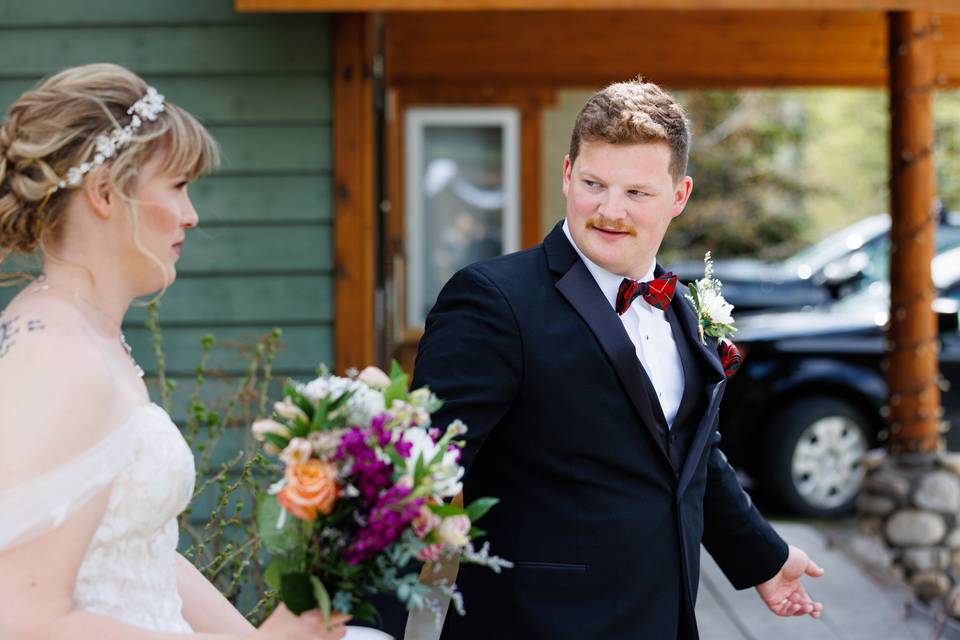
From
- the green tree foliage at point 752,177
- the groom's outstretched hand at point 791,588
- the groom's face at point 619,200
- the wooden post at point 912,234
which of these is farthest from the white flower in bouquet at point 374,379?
the green tree foliage at point 752,177

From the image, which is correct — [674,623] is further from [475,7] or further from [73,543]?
[475,7]

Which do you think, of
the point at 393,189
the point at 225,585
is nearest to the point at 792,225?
the point at 393,189

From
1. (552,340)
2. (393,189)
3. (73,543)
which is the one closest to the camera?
(73,543)

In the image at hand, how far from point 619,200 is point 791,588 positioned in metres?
1.11

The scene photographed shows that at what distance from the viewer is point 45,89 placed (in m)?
1.91

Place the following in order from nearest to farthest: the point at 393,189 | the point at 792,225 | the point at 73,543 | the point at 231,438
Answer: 1. the point at 73,543
2. the point at 231,438
3. the point at 393,189
4. the point at 792,225

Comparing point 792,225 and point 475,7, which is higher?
point 475,7

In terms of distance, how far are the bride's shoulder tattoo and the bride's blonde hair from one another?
14cm

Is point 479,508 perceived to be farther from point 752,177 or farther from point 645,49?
point 752,177

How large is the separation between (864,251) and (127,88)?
9540 millimetres

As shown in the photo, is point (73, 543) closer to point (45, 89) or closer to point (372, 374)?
point (372, 374)

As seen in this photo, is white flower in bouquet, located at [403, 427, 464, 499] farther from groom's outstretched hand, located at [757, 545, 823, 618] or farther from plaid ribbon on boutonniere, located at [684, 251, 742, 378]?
groom's outstretched hand, located at [757, 545, 823, 618]

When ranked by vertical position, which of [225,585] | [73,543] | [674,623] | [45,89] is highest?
[45,89]

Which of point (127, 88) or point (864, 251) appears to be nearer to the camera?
point (127, 88)
